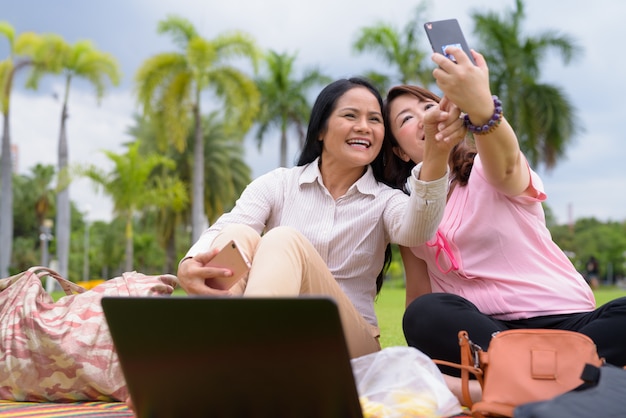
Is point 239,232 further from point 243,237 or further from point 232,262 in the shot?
point 232,262

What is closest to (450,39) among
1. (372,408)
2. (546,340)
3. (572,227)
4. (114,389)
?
(546,340)

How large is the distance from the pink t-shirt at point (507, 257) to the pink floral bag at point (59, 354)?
4.57 ft

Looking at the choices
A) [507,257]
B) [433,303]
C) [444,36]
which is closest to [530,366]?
[433,303]

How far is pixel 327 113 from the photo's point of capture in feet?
10.8

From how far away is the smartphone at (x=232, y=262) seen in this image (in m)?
2.35

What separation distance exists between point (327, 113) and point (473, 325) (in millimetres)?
1293

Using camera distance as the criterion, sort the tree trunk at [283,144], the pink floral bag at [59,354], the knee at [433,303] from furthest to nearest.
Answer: the tree trunk at [283,144] → the pink floral bag at [59,354] → the knee at [433,303]

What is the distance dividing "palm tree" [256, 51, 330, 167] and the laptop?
25.6 m

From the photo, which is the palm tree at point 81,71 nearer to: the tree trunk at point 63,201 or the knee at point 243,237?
the tree trunk at point 63,201

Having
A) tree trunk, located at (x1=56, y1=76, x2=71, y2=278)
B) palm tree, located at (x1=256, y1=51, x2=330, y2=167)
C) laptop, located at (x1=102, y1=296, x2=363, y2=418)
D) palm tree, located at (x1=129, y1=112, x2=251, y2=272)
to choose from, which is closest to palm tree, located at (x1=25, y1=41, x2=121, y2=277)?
tree trunk, located at (x1=56, y1=76, x2=71, y2=278)

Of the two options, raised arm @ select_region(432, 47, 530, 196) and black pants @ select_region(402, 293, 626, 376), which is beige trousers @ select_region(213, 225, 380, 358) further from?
raised arm @ select_region(432, 47, 530, 196)

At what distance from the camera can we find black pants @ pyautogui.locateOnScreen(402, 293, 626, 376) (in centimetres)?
245

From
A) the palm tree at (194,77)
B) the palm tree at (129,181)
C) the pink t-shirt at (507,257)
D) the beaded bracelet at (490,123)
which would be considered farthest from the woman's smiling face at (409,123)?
the palm tree at (129,181)

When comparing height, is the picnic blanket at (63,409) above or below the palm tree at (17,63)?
below
